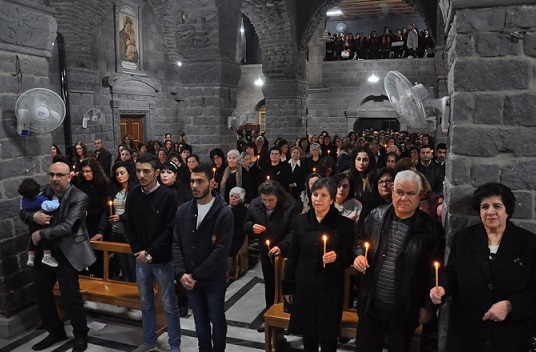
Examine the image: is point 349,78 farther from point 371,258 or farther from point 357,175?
point 371,258

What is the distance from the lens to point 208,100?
8.90 meters

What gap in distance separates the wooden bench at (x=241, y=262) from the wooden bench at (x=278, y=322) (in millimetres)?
1759

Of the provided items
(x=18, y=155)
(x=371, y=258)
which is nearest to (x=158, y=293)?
(x=18, y=155)

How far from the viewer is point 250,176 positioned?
708 centimetres

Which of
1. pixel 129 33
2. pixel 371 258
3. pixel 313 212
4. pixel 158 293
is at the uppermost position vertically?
pixel 129 33

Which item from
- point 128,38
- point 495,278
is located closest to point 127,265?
point 495,278

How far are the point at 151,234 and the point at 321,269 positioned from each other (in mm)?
1548

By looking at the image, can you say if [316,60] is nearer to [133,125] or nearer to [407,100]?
[133,125]

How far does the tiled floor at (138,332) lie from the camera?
436 cm

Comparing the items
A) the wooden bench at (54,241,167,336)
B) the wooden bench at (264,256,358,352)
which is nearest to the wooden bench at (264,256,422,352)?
the wooden bench at (264,256,358,352)

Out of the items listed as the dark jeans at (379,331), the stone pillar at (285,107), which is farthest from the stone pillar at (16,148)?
the stone pillar at (285,107)

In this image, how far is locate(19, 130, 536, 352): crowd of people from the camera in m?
2.76

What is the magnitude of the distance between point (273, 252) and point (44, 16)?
338 cm

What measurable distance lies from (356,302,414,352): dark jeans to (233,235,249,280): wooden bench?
300 cm
